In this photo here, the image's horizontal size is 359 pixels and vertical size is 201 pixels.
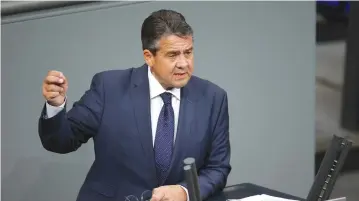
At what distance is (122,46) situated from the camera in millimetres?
3170

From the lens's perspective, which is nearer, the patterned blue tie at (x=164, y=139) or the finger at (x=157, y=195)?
the finger at (x=157, y=195)

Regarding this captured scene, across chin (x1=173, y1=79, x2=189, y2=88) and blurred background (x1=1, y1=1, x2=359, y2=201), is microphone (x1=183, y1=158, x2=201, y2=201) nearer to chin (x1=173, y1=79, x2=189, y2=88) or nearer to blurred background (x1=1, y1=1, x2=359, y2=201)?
chin (x1=173, y1=79, x2=189, y2=88)

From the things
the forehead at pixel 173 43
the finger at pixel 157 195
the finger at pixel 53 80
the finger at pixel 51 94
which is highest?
the forehead at pixel 173 43

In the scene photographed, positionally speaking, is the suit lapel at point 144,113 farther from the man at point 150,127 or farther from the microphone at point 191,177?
the microphone at point 191,177

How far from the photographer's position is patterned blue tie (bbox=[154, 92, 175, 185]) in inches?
102

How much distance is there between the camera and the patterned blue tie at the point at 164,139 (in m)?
2.58

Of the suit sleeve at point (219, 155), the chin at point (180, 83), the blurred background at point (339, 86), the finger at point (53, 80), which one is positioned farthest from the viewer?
the blurred background at point (339, 86)

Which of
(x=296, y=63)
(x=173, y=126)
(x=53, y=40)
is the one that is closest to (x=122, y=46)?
(x=53, y=40)

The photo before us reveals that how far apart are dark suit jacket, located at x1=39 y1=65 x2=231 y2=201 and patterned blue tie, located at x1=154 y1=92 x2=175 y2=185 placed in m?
0.02

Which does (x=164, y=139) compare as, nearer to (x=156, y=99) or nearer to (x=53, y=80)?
(x=156, y=99)

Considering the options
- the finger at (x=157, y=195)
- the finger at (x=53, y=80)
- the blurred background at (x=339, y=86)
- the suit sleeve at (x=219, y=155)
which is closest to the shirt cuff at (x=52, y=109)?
the finger at (x=53, y=80)

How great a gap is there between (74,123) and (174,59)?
38cm

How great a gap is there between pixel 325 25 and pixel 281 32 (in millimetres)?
1510

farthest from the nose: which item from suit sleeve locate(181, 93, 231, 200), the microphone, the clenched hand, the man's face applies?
the microphone
